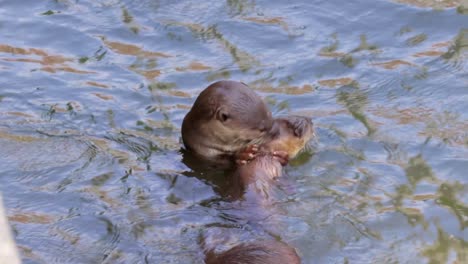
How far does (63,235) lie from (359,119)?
2.18m

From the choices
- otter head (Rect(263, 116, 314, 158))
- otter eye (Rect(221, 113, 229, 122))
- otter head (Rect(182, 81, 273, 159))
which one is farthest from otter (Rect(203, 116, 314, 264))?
otter eye (Rect(221, 113, 229, 122))

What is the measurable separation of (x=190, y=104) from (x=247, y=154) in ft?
3.56

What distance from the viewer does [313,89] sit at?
257 inches

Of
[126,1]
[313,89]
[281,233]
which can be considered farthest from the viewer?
[126,1]

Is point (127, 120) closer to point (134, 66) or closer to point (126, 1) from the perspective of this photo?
point (134, 66)

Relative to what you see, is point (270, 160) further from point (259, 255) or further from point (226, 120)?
point (259, 255)

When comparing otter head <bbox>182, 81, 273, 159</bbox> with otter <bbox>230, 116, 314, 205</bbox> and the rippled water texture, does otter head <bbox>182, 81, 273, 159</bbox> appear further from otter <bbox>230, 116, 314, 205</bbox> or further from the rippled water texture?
the rippled water texture

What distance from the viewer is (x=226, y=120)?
554cm

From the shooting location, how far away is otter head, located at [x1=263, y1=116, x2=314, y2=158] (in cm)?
562

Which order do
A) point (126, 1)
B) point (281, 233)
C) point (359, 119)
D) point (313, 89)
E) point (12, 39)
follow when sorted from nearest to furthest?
point (281, 233) < point (359, 119) < point (313, 89) < point (12, 39) < point (126, 1)

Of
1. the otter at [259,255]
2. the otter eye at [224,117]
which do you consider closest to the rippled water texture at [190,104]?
the otter at [259,255]

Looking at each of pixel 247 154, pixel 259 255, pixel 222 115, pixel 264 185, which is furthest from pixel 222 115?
pixel 259 255

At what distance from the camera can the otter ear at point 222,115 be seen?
5.49 metres

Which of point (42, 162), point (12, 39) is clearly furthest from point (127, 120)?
point (12, 39)
